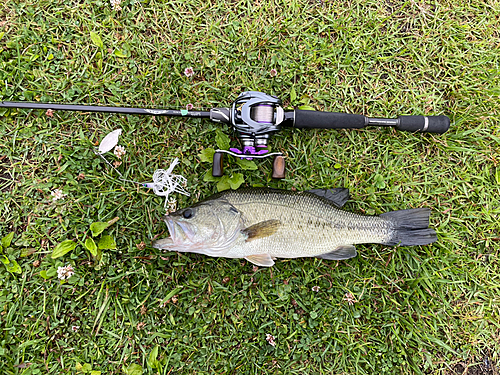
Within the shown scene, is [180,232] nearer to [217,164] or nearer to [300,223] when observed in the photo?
[217,164]

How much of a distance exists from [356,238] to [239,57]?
7.51 ft

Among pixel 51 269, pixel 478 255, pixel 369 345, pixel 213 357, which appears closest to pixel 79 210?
pixel 51 269

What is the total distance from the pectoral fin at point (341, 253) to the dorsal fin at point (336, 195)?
42 cm

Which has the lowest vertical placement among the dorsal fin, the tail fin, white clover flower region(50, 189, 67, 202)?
the tail fin

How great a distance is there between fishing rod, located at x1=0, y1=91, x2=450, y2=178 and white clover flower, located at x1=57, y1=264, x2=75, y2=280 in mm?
1578

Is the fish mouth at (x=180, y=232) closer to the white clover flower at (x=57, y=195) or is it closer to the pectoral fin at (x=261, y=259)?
the pectoral fin at (x=261, y=259)

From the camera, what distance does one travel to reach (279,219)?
2.71m

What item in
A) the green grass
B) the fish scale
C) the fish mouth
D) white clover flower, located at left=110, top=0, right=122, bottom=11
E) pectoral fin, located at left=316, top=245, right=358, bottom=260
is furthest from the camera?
white clover flower, located at left=110, top=0, right=122, bottom=11

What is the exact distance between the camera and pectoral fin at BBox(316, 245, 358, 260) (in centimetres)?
282

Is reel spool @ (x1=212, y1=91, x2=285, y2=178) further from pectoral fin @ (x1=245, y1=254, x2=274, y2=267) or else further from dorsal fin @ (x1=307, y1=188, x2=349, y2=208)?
pectoral fin @ (x1=245, y1=254, x2=274, y2=267)

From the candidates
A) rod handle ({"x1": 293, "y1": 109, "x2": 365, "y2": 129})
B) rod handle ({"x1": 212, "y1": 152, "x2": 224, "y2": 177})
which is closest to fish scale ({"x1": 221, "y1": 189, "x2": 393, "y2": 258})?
rod handle ({"x1": 212, "y1": 152, "x2": 224, "y2": 177})

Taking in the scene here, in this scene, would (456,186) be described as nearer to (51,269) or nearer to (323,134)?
(323,134)

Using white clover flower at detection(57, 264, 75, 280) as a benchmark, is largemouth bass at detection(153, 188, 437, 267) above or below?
above

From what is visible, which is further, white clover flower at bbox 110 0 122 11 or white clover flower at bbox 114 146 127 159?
white clover flower at bbox 110 0 122 11
